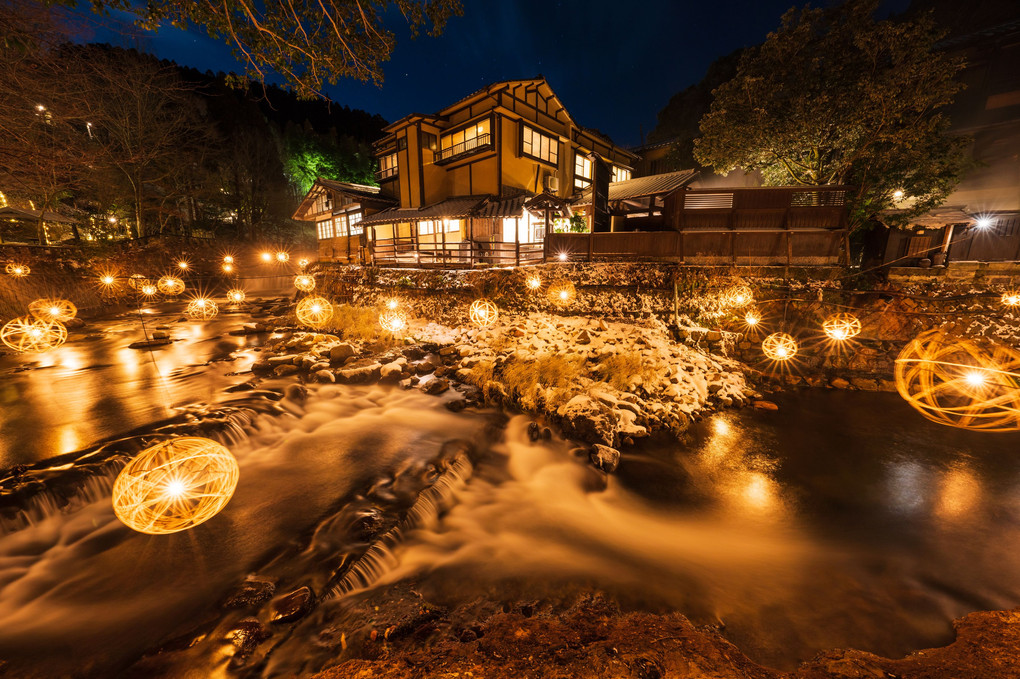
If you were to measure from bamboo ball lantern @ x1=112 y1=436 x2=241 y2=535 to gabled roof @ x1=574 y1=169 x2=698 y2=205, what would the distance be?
19026mm

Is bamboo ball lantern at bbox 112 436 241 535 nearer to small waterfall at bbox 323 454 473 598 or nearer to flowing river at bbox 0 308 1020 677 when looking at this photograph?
flowing river at bbox 0 308 1020 677

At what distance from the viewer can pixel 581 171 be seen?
91.4ft

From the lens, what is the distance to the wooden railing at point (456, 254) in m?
Answer: 18.1

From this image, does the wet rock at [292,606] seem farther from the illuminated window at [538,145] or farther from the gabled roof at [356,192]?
the gabled roof at [356,192]

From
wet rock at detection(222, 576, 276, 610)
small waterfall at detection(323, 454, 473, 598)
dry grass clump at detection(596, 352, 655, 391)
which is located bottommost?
wet rock at detection(222, 576, 276, 610)

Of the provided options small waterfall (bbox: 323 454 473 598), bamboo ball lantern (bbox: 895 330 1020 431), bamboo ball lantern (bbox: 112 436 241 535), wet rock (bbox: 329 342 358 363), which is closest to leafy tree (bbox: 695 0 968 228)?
bamboo ball lantern (bbox: 895 330 1020 431)

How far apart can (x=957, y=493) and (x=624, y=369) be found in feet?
24.5

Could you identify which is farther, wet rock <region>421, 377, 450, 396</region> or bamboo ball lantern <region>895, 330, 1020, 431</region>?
bamboo ball lantern <region>895, 330, 1020, 431</region>

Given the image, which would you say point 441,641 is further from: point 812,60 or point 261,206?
point 261,206

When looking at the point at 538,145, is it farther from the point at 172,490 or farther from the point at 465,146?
the point at 172,490

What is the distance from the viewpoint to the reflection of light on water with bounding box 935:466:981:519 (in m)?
7.01

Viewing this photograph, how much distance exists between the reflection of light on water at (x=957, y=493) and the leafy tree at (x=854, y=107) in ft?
39.5

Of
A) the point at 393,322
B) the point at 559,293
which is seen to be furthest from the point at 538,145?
the point at 393,322

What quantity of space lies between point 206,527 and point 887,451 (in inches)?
612
